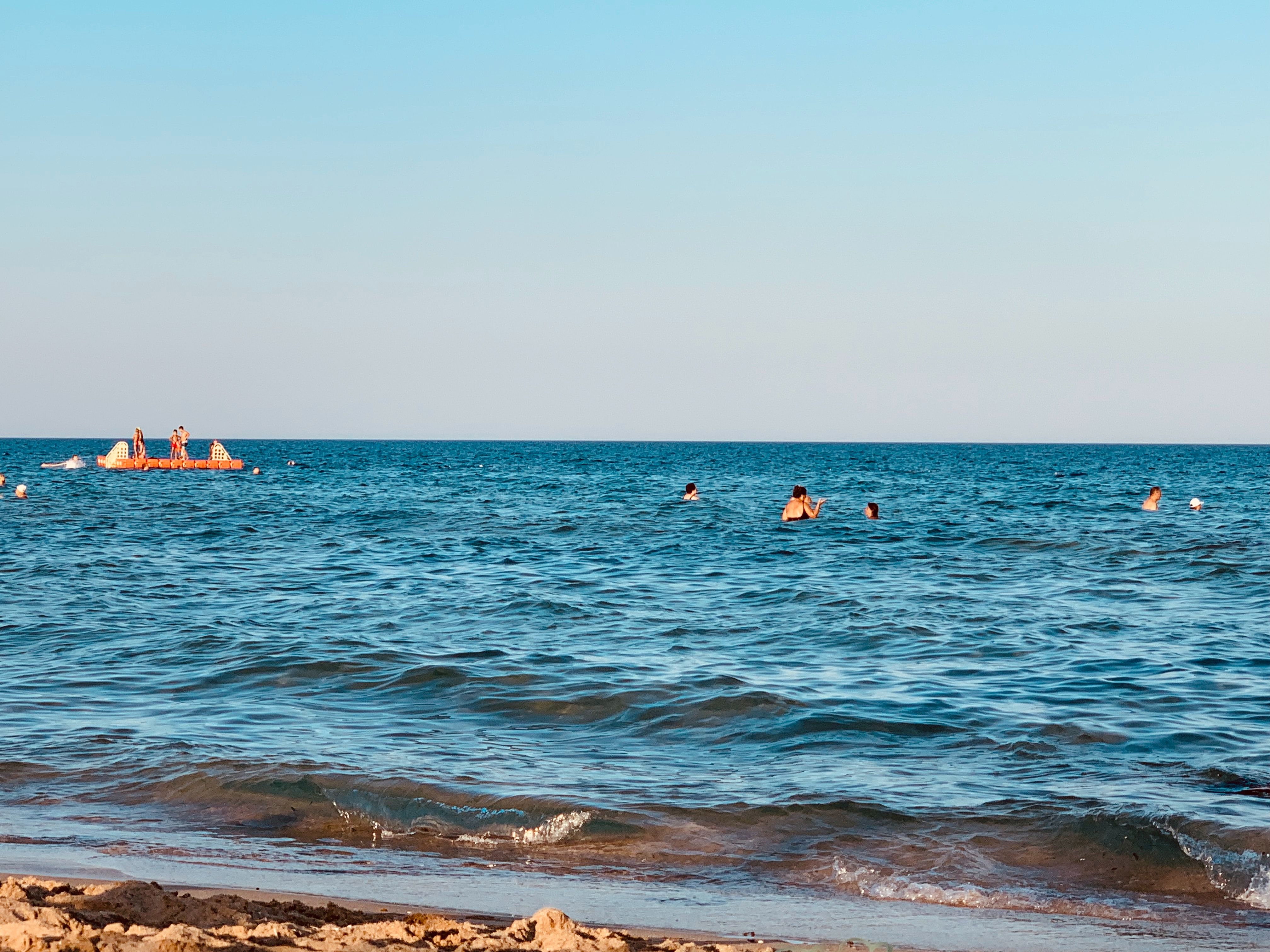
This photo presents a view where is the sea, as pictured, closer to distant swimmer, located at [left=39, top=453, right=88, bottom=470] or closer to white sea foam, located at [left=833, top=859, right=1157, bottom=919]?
white sea foam, located at [left=833, top=859, right=1157, bottom=919]

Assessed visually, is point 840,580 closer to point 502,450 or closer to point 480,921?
point 480,921

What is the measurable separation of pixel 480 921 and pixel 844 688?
271 inches

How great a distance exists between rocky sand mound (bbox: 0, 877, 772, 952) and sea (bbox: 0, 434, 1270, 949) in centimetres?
76

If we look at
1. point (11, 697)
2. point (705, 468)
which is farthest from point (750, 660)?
point (705, 468)

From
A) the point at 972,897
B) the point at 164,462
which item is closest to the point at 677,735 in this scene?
the point at 972,897

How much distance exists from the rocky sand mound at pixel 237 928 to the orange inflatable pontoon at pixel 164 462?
A: 201ft

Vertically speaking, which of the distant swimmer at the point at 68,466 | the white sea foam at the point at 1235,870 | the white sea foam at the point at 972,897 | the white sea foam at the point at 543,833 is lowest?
the white sea foam at the point at 543,833

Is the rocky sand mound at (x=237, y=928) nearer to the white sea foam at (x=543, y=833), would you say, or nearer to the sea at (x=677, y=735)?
the sea at (x=677, y=735)

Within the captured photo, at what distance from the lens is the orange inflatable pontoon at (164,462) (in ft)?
213

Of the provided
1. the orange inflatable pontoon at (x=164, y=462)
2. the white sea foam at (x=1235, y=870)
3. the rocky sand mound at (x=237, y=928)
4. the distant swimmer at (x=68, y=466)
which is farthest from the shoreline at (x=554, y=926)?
the distant swimmer at (x=68, y=466)

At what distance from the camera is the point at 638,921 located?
625 cm

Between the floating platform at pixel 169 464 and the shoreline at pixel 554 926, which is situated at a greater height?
the floating platform at pixel 169 464

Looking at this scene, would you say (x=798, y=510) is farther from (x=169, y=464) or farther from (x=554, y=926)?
(x=169, y=464)

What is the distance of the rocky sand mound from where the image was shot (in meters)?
4.96
